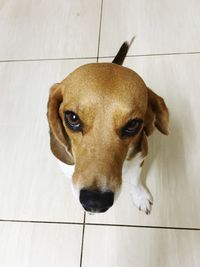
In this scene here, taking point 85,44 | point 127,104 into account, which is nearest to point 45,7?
point 85,44

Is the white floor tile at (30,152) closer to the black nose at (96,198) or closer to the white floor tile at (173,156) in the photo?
the white floor tile at (173,156)

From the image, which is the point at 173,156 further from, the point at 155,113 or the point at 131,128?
the point at 131,128

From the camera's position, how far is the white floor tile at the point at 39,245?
4.41 feet

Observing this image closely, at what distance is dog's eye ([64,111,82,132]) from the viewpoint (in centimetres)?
95

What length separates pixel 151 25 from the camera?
2.02m

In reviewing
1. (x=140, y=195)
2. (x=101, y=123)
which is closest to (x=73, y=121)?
(x=101, y=123)

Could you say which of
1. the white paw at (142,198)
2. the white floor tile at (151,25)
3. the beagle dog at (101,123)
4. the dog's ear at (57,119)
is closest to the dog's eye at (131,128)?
the beagle dog at (101,123)

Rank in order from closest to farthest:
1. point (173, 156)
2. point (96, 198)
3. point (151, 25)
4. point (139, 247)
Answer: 1. point (96, 198)
2. point (139, 247)
3. point (173, 156)
4. point (151, 25)

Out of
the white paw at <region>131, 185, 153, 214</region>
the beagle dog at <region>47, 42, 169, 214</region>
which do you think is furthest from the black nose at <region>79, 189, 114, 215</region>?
the white paw at <region>131, 185, 153, 214</region>

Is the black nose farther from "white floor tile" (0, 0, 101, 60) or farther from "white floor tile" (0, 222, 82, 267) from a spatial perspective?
"white floor tile" (0, 0, 101, 60)

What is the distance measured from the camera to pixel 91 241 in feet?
4.47

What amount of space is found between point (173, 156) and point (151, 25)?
95cm

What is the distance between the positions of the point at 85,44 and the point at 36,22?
432 mm

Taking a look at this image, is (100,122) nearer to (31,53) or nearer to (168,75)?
(168,75)
